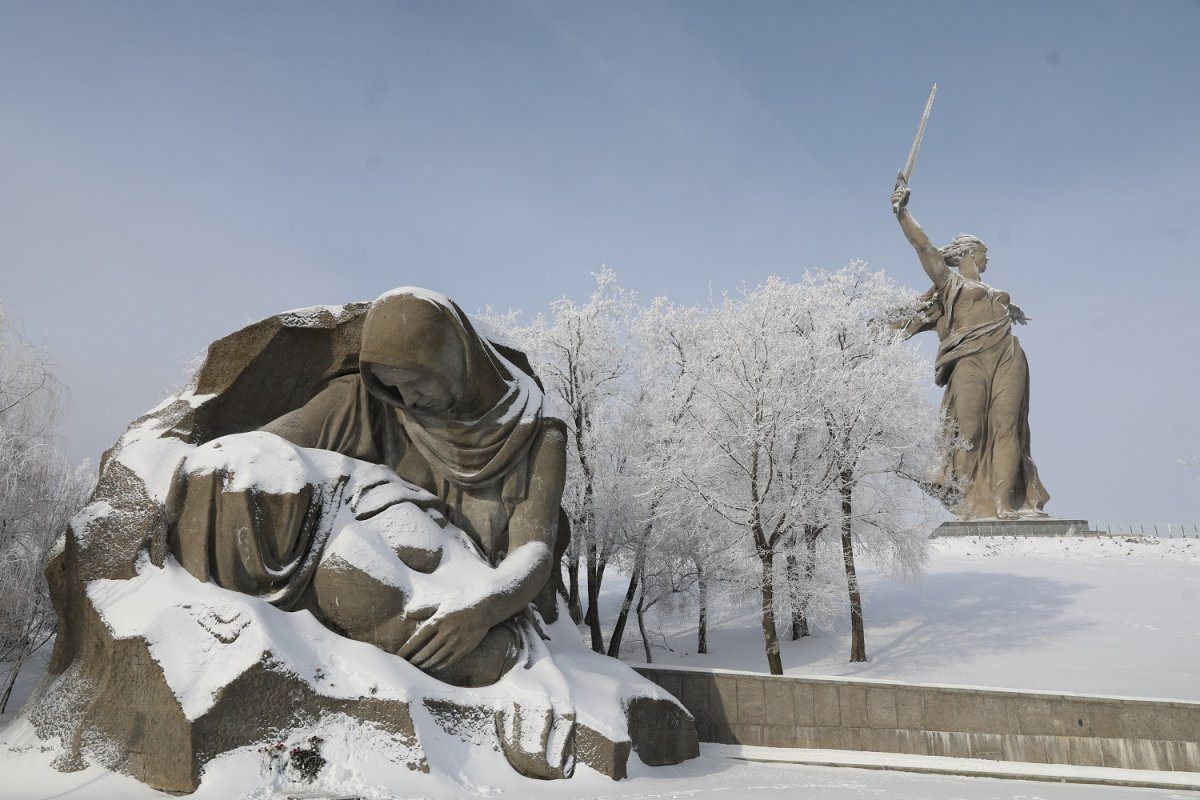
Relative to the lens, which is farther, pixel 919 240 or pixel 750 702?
pixel 919 240

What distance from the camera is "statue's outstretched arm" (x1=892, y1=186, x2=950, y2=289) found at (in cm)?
→ 2295

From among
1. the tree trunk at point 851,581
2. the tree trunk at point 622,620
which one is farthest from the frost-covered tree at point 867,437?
the tree trunk at point 622,620

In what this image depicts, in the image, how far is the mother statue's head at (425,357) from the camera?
21.3 feet

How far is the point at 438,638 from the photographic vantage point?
5.97 meters

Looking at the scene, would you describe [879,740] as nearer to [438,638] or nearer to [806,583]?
[438,638]

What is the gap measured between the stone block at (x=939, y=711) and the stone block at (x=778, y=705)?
1227 millimetres

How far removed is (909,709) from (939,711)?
260mm

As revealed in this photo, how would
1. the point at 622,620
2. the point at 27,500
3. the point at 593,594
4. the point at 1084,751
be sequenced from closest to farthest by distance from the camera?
the point at 1084,751 < the point at 27,500 < the point at 622,620 < the point at 593,594

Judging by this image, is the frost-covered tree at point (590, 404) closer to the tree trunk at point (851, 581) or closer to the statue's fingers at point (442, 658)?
the tree trunk at point (851, 581)

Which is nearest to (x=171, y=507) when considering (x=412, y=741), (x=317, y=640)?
(x=317, y=640)

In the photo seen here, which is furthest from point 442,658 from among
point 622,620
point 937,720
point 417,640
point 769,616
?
point 622,620

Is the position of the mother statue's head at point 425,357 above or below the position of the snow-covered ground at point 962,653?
above

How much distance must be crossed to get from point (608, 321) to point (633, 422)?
2516 mm

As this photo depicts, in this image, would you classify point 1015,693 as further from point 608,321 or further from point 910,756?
point 608,321
